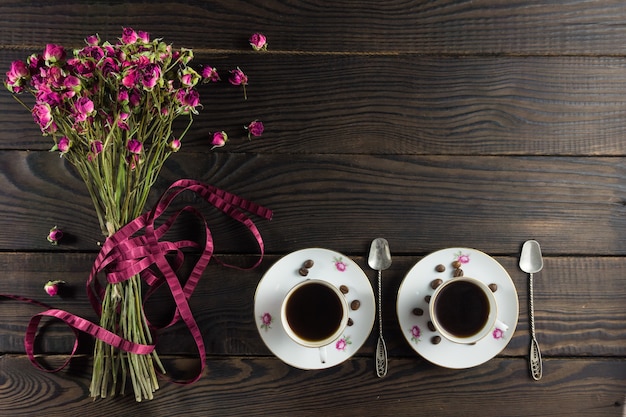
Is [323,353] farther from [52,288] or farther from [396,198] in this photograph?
[52,288]

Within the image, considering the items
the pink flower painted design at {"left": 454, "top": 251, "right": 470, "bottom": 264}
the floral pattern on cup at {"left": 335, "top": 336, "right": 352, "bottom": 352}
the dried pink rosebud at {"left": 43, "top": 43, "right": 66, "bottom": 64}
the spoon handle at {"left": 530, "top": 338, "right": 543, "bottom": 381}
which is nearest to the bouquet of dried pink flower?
the dried pink rosebud at {"left": 43, "top": 43, "right": 66, "bottom": 64}

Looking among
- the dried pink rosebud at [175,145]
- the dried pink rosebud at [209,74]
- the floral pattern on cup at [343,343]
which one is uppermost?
the dried pink rosebud at [209,74]

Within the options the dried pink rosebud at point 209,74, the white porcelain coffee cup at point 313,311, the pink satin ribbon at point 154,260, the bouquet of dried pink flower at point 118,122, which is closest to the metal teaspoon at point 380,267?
the white porcelain coffee cup at point 313,311

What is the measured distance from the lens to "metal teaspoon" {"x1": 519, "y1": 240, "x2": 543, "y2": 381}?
0.95 m

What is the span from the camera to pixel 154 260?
0.90 metres

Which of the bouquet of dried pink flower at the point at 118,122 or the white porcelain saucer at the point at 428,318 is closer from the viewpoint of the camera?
the bouquet of dried pink flower at the point at 118,122

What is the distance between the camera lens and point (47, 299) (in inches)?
37.8

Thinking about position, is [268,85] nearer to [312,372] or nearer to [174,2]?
[174,2]

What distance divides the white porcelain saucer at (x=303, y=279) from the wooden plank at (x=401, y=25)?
41 centimetres

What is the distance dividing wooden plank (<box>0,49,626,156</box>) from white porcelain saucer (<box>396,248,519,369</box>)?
0.74 ft

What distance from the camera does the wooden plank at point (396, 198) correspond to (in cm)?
97

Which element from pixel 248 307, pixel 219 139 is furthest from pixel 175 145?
pixel 248 307

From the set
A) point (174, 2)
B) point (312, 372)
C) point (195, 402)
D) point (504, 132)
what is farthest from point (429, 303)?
point (174, 2)

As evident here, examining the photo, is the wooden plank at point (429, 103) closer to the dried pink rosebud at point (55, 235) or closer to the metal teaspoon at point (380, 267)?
the metal teaspoon at point (380, 267)
